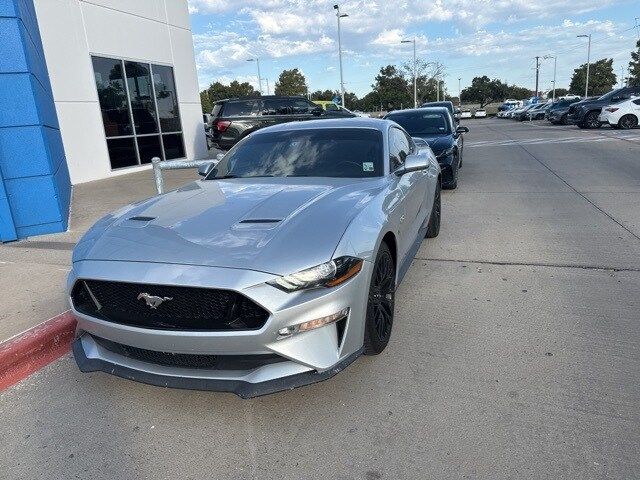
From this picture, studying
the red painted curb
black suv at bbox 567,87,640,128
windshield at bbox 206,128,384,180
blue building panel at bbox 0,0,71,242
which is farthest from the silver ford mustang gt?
black suv at bbox 567,87,640,128

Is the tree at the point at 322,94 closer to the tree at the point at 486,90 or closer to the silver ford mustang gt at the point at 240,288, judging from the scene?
the tree at the point at 486,90

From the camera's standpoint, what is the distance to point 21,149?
243 inches

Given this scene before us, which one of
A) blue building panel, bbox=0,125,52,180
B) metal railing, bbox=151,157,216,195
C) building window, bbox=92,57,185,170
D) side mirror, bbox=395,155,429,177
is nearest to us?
side mirror, bbox=395,155,429,177

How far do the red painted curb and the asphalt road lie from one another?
0.11 meters

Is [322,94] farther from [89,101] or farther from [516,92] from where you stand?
[89,101]

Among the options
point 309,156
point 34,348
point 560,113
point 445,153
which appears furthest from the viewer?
point 560,113

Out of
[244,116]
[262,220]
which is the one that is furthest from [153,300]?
[244,116]

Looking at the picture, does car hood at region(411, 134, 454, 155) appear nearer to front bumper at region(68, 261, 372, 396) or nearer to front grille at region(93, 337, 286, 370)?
front bumper at region(68, 261, 372, 396)

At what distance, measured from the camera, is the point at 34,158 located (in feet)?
20.5

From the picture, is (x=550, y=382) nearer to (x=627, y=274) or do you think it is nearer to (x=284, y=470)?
(x=284, y=470)

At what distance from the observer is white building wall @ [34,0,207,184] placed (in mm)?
11359

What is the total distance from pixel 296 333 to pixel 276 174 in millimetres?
1894

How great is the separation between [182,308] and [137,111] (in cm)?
1248

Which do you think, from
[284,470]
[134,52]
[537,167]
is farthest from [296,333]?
[134,52]
